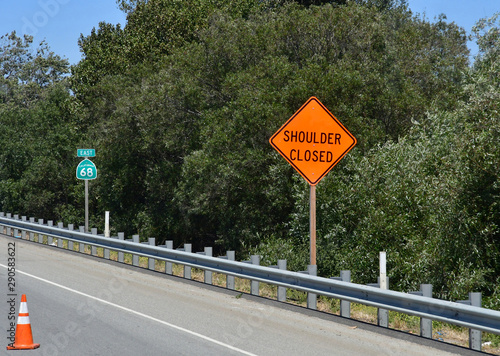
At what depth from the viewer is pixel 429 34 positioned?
135 ft

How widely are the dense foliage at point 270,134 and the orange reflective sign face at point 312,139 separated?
283 cm

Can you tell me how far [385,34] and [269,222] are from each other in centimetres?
908

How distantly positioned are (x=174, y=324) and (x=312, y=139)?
5054mm

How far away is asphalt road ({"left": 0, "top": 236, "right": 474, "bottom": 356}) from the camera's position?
328 inches

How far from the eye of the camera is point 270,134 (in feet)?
73.3

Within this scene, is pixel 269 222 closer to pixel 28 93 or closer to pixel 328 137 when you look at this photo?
pixel 328 137

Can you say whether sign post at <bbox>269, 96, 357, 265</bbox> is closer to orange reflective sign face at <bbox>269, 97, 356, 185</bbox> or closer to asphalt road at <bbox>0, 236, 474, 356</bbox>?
orange reflective sign face at <bbox>269, 97, 356, 185</bbox>

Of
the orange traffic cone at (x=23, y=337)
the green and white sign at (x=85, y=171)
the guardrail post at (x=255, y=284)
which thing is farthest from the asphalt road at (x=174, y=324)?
the green and white sign at (x=85, y=171)

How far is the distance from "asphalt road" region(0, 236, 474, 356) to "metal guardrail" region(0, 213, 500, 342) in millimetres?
378

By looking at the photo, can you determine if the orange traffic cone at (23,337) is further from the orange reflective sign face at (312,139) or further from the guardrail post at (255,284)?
the orange reflective sign face at (312,139)

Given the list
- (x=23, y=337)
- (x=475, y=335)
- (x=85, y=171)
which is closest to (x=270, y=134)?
(x=85, y=171)

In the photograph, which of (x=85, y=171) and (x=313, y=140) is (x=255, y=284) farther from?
(x=85, y=171)

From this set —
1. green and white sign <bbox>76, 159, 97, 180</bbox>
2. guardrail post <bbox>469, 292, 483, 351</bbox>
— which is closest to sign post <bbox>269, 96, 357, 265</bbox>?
guardrail post <bbox>469, 292, 483, 351</bbox>

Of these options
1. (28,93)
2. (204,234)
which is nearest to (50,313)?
(204,234)
